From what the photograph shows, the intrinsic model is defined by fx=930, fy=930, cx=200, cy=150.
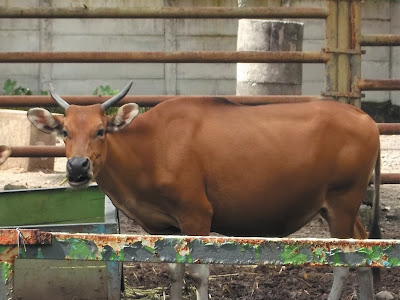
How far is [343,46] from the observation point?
6.91 metres

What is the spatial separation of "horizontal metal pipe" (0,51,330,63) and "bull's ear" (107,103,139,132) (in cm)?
185

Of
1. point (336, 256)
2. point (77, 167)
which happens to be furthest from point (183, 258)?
point (77, 167)

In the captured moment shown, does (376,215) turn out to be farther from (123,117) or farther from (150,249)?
(150,249)

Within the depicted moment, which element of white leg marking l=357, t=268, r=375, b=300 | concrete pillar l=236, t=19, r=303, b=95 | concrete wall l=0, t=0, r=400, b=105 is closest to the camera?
white leg marking l=357, t=268, r=375, b=300

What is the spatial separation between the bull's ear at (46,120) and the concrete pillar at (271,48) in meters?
5.60

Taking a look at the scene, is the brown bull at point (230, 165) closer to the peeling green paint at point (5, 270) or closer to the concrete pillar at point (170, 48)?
the peeling green paint at point (5, 270)

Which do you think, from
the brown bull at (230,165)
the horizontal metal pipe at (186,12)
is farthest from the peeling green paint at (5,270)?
the horizontal metal pipe at (186,12)

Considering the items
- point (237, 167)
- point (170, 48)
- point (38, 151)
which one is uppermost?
point (170, 48)

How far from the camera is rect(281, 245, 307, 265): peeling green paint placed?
2.78 metres

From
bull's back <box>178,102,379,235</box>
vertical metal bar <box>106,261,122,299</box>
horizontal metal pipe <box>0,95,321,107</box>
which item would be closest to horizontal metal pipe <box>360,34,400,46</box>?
horizontal metal pipe <box>0,95,321,107</box>

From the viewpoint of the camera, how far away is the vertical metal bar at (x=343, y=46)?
22.6 feet

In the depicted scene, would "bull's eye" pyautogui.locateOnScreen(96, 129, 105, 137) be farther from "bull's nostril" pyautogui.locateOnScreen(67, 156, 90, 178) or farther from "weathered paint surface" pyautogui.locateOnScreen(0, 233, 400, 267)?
"weathered paint surface" pyautogui.locateOnScreen(0, 233, 400, 267)

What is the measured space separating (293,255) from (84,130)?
243cm

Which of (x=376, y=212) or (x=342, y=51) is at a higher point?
(x=342, y=51)
